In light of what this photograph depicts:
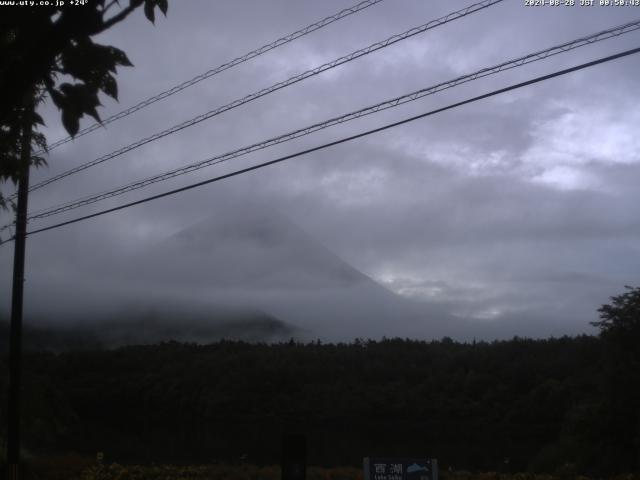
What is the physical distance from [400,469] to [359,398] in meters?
66.8

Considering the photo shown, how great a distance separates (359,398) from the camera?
75750 mm

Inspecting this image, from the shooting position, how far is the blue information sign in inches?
403

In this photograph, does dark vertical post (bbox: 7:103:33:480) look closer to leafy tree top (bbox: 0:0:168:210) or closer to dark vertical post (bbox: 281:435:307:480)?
dark vertical post (bbox: 281:435:307:480)

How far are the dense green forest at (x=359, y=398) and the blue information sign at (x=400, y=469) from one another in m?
15.4

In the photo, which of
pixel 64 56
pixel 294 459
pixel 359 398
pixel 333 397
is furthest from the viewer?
pixel 333 397

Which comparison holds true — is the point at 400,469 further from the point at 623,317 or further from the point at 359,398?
the point at 359,398

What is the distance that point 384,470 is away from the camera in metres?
10.3

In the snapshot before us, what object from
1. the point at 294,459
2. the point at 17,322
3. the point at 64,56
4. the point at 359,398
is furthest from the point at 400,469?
the point at 359,398

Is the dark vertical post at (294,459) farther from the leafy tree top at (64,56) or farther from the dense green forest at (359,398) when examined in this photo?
the dense green forest at (359,398)

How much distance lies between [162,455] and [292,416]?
145 ft

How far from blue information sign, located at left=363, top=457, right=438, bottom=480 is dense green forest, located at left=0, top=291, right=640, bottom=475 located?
50.5 feet

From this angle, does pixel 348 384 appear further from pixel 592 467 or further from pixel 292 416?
pixel 592 467

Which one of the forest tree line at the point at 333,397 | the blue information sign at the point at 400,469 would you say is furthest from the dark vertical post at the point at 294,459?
the forest tree line at the point at 333,397

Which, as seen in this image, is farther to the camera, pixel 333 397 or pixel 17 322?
pixel 333 397
